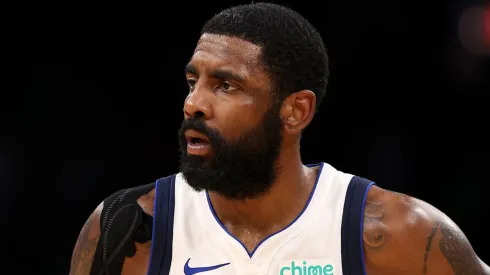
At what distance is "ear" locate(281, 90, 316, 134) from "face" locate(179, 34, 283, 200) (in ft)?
0.18

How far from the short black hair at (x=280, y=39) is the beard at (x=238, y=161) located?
134 mm

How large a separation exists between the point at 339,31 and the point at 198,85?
3326 millimetres

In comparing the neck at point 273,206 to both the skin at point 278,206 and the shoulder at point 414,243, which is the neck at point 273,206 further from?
the shoulder at point 414,243

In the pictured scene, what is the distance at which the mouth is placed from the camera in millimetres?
2773

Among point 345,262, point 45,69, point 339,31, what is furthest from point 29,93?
point 345,262

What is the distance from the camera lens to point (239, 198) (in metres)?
2.95

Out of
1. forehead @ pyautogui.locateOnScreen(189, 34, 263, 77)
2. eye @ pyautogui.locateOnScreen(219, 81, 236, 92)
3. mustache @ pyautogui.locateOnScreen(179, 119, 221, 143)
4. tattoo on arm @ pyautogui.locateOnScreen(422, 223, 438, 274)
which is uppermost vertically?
forehead @ pyautogui.locateOnScreen(189, 34, 263, 77)

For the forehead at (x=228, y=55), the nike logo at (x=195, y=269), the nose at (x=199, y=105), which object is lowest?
the nike logo at (x=195, y=269)

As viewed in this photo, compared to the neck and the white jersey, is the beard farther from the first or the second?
the white jersey

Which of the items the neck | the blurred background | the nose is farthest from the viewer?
the blurred background

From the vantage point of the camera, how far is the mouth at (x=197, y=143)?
2.77 metres

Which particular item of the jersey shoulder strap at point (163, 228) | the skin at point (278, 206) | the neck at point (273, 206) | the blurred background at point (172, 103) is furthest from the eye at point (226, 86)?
the blurred background at point (172, 103)

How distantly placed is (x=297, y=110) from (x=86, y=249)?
98 centimetres

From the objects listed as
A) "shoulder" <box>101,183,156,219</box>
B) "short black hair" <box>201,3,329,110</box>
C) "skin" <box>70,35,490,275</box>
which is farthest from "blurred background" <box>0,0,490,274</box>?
"short black hair" <box>201,3,329,110</box>
